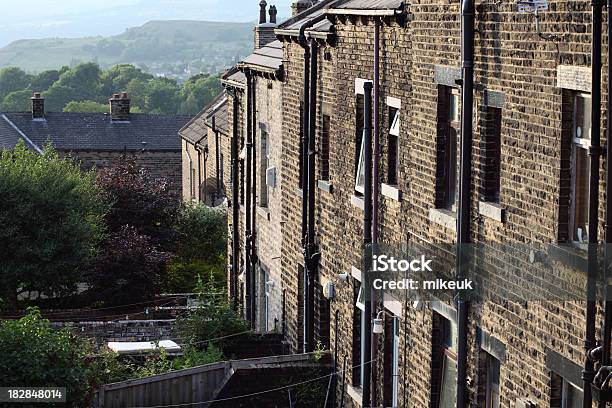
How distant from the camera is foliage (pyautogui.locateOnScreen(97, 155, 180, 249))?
41.1 meters

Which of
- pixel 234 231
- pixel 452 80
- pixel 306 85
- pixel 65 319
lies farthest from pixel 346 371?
pixel 65 319

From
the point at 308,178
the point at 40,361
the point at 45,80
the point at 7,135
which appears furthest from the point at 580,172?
the point at 45,80

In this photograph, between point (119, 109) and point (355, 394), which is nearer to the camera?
point (355, 394)

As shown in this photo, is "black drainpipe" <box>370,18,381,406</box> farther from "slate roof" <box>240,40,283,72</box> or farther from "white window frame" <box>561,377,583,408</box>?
"slate roof" <box>240,40,283,72</box>

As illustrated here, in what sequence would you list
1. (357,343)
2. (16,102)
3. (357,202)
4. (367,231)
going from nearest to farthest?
(367,231), (357,202), (357,343), (16,102)

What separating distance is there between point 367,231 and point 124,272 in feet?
71.7

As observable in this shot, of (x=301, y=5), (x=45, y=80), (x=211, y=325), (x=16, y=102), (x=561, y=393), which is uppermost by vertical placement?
(x=301, y=5)

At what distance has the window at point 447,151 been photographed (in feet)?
48.1

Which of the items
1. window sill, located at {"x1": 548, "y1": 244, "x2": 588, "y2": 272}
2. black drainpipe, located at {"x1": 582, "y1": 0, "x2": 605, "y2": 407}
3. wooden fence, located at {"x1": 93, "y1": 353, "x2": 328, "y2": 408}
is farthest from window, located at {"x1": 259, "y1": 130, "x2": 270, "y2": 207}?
black drainpipe, located at {"x1": 582, "y1": 0, "x2": 605, "y2": 407}

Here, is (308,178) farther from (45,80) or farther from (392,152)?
(45,80)

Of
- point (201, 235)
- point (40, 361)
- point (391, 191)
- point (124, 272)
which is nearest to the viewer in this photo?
point (391, 191)

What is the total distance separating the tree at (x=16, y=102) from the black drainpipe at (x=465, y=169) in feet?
517

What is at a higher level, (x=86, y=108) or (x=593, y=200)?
(x=593, y=200)

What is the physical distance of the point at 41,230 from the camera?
3550 centimetres
